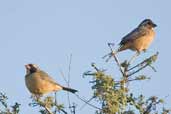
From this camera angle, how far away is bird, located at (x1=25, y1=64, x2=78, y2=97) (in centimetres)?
933

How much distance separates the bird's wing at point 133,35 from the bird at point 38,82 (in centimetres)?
151

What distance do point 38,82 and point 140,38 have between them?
2.35m

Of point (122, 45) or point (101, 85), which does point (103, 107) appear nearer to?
point (101, 85)

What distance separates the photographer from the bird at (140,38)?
1020 centimetres

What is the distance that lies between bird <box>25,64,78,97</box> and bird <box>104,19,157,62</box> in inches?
51.5

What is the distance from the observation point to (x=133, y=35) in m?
10.8

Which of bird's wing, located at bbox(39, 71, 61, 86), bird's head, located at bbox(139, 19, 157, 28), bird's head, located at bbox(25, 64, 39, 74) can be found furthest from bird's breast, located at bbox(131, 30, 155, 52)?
bird's head, located at bbox(25, 64, 39, 74)

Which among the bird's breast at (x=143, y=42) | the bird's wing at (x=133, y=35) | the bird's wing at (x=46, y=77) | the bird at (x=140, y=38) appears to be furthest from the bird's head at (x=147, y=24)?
the bird's wing at (x=46, y=77)

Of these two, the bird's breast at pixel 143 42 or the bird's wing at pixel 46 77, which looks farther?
the bird's breast at pixel 143 42

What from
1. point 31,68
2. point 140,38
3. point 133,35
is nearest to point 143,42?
point 140,38

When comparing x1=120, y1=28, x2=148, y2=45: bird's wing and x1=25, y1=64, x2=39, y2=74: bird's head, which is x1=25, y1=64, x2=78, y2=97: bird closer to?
x1=25, y1=64, x2=39, y2=74: bird's head

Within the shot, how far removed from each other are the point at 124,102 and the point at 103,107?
0.26 m

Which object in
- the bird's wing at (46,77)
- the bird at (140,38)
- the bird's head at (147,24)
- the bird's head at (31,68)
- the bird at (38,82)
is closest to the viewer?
the bird at (38,82)

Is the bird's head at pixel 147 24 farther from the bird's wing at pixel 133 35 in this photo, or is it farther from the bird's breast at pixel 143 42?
the bird's breast at pixel 143 42
